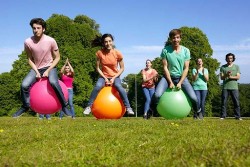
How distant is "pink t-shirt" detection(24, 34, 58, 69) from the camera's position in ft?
31.6

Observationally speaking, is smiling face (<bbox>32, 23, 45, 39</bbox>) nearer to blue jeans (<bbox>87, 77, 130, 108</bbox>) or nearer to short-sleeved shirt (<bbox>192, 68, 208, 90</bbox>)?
blue jeans (<bbox>87, 77, 130, 108</bbox>)

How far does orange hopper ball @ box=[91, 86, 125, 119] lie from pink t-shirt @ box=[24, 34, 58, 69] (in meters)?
1.67

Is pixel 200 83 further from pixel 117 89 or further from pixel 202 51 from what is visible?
pixel 202 51

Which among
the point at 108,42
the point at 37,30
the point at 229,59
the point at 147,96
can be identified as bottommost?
the point at 147,96

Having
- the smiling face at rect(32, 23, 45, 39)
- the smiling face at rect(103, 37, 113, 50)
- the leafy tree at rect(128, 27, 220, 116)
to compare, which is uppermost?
the leafy tree at rect(128, 27, 220, 116)

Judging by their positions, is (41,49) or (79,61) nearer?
(41,49)

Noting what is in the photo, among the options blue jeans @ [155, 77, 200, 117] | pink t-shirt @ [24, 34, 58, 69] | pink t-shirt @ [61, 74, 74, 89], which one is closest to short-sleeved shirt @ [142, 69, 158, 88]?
pink t-shirt @ [61, 74, 74, 89]

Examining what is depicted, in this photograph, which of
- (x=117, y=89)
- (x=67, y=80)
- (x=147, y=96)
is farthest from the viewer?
(x=67, y=80)

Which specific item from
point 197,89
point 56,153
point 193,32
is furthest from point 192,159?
point 193,32

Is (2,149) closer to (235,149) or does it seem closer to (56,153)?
(56,153)

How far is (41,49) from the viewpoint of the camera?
962 cm

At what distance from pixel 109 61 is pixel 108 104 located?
1301 millimetres

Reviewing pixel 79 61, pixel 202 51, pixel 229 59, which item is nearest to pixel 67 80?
pixel 229 59

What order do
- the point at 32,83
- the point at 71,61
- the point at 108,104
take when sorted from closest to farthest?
the point at 32,83
the point at 108,104
the point at 71,61
